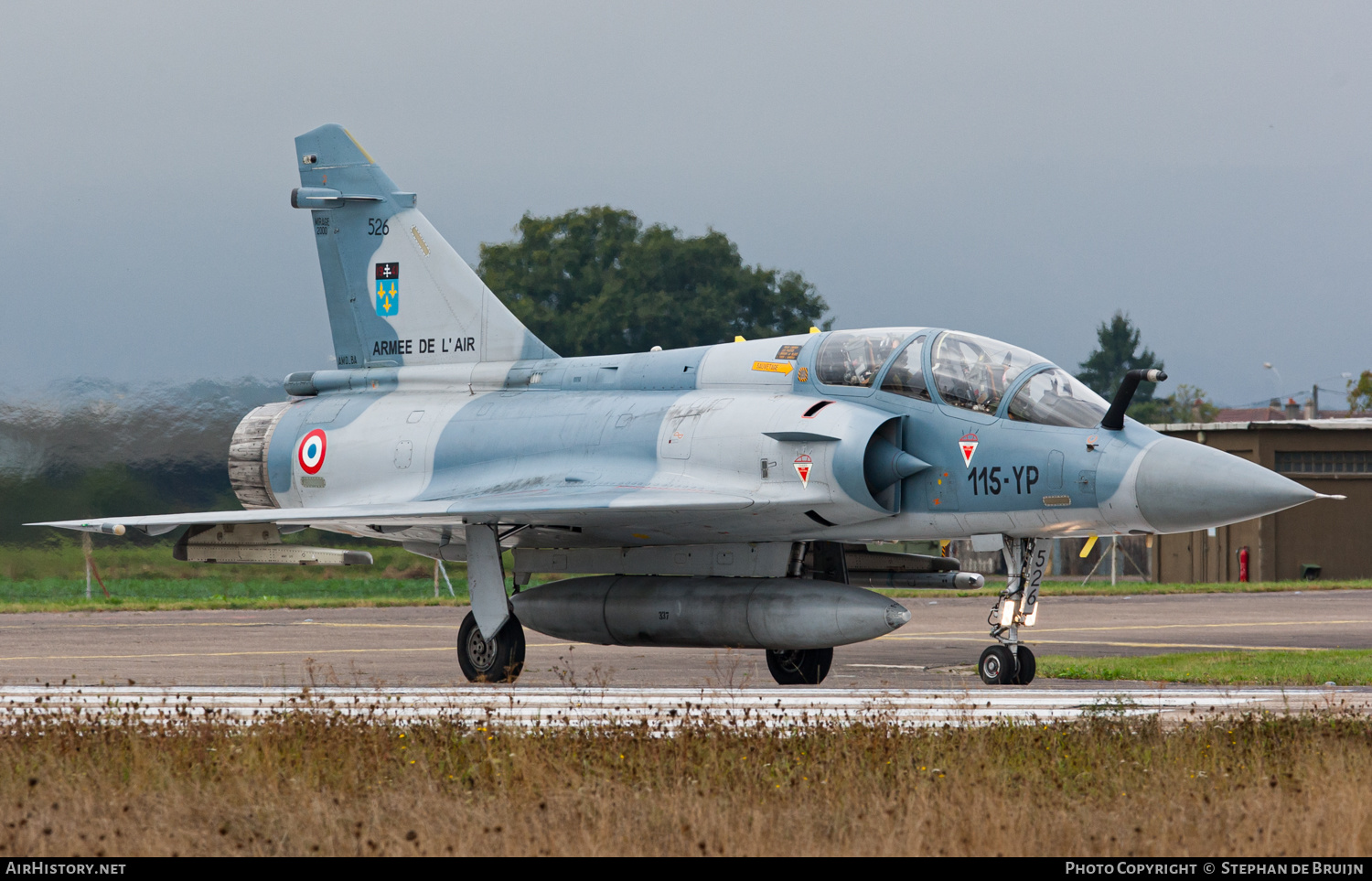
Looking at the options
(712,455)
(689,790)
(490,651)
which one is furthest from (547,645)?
(689,790)

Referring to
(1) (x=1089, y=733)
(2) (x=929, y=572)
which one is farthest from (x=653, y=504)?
(1) (x=1089, y=733)

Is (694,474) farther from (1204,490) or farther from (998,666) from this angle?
(1204,490)

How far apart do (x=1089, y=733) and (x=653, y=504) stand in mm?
5057

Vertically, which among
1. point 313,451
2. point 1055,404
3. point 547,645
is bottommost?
point 547,645

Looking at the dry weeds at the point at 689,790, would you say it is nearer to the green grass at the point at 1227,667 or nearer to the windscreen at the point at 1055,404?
the windscreen at the point at 1055,404

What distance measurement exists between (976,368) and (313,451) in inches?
289

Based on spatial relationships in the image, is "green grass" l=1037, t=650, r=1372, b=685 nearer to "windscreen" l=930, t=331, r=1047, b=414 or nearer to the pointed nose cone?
the pointed nose cone

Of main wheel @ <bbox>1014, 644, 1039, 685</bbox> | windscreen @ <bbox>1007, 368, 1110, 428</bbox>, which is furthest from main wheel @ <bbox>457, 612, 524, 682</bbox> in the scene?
windscreen @ <bbox>1007, 368, 1110, 428</bbox>

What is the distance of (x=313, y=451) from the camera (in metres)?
15.6

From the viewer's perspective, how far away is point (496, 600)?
13.1 metres

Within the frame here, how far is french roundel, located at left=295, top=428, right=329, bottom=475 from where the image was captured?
1555 cm

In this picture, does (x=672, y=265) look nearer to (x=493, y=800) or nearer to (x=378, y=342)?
(x=378, y=342)

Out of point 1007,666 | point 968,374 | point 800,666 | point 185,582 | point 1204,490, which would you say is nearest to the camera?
point 1204,490

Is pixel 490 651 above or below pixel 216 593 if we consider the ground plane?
above
